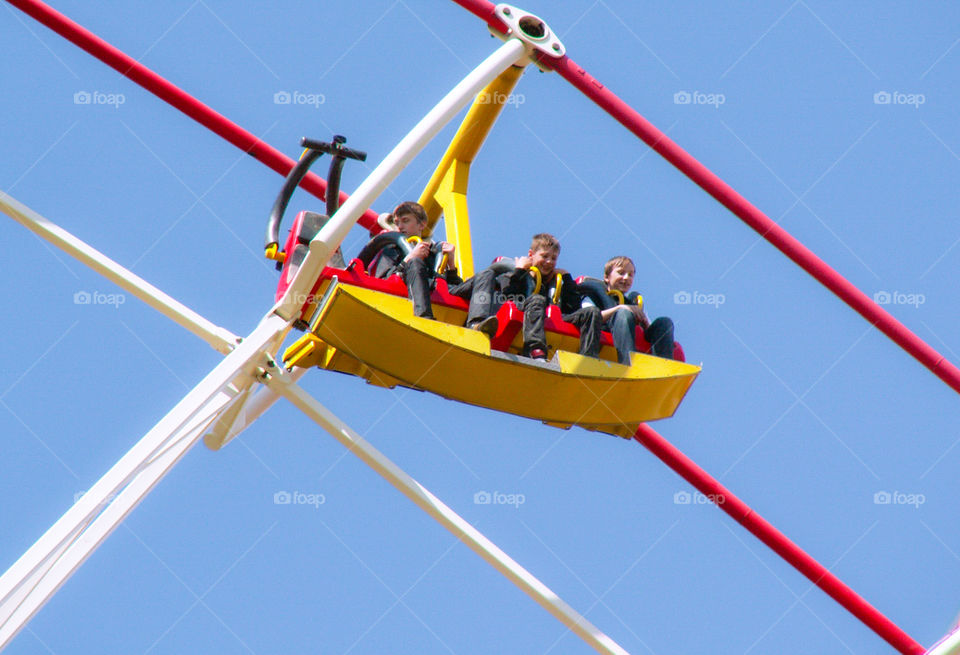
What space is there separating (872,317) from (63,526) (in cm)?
591

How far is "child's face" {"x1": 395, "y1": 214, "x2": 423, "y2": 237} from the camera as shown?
1346 cm

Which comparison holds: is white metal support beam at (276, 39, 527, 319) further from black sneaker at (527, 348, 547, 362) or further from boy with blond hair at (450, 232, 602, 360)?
black sneaker at (527, 348, 547, 362)

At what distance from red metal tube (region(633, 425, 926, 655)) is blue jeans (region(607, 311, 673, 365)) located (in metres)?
1.02

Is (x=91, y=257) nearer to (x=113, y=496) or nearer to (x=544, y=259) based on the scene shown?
(x=113, y=496)

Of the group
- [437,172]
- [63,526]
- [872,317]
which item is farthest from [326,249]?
[872,317]

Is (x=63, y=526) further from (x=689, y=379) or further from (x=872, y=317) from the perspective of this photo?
(x=872, y=317)

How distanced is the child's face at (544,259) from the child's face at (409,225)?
0.95 meters

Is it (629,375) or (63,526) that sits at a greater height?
(629,375)

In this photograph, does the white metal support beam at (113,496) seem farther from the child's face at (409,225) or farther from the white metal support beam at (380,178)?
the child's face at (409,225)

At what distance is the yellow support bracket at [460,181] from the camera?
1377 centimetres

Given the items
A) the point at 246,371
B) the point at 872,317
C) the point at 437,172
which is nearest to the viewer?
the point at 246,371

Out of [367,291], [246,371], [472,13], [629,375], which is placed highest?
[472,13]

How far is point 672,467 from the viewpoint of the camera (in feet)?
45.9

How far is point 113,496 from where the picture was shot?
10.9 meters
